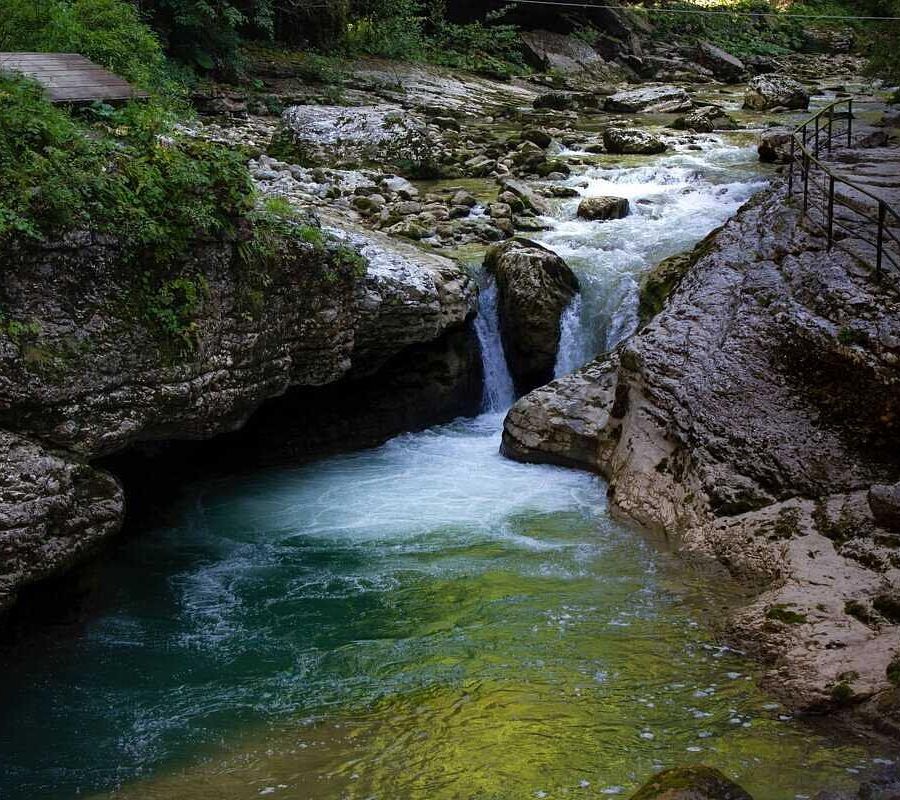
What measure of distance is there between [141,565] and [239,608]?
152 cm

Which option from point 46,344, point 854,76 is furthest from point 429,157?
point 854,76

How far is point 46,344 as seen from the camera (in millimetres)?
8133

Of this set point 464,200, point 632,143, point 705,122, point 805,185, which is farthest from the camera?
point 705,122

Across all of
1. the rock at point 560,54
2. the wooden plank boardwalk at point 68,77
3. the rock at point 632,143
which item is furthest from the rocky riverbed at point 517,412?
the rock at point 560,54

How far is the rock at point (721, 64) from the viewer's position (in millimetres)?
35469

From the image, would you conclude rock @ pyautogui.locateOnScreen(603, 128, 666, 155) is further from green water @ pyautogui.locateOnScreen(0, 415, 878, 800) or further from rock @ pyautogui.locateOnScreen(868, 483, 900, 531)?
rock @ pyautogui.locateOnScreen(868, 483, 900, 531)

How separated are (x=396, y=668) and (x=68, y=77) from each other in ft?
21.4

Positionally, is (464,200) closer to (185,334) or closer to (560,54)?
(185,334)

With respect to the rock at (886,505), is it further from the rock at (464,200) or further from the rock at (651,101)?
the rock at (651,101)

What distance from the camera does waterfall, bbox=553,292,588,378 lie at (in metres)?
13.9

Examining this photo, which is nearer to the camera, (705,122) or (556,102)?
(705,122)

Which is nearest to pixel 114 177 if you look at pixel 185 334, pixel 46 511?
pixel 185 334

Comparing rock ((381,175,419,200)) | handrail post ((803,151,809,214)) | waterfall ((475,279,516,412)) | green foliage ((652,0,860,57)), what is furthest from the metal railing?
green foliage ((652,0,860,57))

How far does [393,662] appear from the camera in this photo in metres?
7.55
